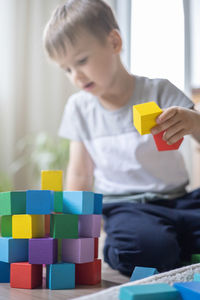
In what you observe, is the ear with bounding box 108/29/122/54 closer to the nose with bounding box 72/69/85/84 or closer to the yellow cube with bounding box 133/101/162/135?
the nose with bounding box 72/69/85/84

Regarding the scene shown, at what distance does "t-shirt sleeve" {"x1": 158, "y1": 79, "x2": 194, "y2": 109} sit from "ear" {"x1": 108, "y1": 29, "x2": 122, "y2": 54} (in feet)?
0.48

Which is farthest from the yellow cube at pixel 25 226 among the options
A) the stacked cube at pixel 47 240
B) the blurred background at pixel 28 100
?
the blurred background at pixel 28 100

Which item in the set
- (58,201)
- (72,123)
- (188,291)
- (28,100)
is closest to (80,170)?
(72,123)

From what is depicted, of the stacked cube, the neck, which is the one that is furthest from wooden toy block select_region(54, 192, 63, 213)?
the neck

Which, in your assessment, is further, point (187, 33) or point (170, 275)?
point (187, 33)

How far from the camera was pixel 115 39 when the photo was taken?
0.82 meters

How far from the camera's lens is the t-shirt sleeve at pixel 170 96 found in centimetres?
75

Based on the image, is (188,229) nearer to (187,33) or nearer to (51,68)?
(187,33)

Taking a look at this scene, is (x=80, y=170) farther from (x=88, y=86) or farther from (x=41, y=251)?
(x=41, y=251)

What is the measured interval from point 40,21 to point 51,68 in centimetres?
23

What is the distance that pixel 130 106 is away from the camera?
0.87 metres

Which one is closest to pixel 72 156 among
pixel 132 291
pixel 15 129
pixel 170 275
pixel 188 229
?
pixel 188 229

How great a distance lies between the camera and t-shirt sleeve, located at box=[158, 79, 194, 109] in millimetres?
747

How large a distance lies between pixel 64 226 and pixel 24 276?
108 millimetres
